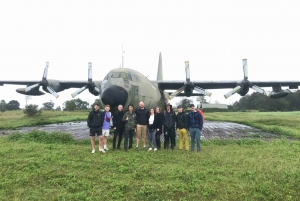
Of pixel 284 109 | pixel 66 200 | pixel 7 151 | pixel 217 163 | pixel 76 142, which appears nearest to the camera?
pixel 66 200

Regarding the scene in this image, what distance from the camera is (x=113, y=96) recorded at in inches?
447

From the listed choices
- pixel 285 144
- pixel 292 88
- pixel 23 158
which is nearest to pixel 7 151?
pixel 23 158

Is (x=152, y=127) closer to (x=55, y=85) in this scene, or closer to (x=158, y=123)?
(x=158, y=123)

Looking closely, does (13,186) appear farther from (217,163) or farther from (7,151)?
(217,163)

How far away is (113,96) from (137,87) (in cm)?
277

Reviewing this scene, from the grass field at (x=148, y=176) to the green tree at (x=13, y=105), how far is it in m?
101

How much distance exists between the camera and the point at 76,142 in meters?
11.6

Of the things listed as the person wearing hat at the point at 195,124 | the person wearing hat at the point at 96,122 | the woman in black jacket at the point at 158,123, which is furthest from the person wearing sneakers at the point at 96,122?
the person wearing hat at the point at 195,124

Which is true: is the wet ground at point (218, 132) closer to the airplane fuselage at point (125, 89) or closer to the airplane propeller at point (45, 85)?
the airplane fuselage at point (125, 89)

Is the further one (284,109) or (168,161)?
(284,109)

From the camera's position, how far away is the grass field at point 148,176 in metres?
4.96

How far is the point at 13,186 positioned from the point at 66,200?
153 cm

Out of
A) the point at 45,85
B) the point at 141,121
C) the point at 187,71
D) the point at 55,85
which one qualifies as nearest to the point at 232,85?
the point at 187,71

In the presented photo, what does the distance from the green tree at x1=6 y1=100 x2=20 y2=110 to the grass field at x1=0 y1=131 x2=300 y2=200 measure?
10072 centimetres
